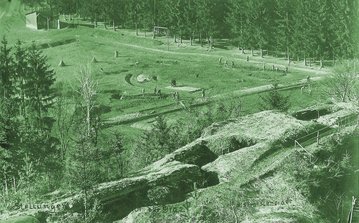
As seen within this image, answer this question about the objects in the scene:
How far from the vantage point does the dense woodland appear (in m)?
77.2

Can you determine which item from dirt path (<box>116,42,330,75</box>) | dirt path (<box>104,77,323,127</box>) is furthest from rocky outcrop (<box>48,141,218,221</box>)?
dirt path (<box>116,42,330,75</box>)

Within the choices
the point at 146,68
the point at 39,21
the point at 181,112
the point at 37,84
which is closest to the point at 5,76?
the point at 37,84

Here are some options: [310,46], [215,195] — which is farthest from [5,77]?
[310,46]

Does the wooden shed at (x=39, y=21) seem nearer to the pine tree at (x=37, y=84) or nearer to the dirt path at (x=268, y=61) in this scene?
the dirt path at (x=268, y=61)

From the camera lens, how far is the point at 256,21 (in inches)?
3374

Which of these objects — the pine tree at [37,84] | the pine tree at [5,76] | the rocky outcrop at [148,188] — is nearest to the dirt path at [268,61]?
the pine tree at [37,84]

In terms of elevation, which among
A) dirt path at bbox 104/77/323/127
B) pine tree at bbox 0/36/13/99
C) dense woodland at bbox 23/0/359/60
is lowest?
dirt path at bbox 104/77/323/127

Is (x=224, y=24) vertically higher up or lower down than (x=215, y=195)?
higher up

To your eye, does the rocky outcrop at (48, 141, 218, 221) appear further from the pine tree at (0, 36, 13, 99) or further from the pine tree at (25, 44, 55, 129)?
the pine tree at (0, 36, 13, 99)

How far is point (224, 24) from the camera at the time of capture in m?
96.7

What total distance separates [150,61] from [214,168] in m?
58.7

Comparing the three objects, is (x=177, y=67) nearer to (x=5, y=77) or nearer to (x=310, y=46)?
(x=310, y=46)

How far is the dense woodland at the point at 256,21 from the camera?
7725cm

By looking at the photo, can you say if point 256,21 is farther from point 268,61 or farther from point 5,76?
point 5,76
